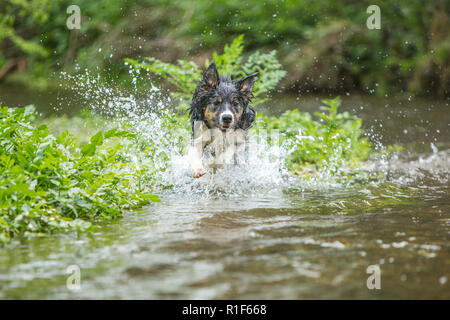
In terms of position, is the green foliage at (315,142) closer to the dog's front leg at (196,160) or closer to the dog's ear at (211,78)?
the dog's ear at (211,78)

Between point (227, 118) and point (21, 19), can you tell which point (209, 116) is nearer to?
point (227, 118)

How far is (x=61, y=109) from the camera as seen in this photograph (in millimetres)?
A: 13984

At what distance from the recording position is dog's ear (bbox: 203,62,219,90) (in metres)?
A: 6.22

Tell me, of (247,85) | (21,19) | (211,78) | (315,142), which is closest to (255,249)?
(211,78)

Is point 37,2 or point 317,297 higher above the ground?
point 37,2

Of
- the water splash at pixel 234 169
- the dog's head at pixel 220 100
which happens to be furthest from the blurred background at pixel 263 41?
the dog's head at pixel 220 100

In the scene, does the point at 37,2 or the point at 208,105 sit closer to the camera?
the point at 208,105

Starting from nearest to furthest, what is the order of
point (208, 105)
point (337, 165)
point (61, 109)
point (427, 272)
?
point (427, 272)
point (208, 105)
point (337, 165)
point (61, 109)

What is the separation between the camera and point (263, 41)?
53.0ft

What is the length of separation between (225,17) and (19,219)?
1436cm

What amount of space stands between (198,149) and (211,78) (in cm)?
84

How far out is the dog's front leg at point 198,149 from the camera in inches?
236
